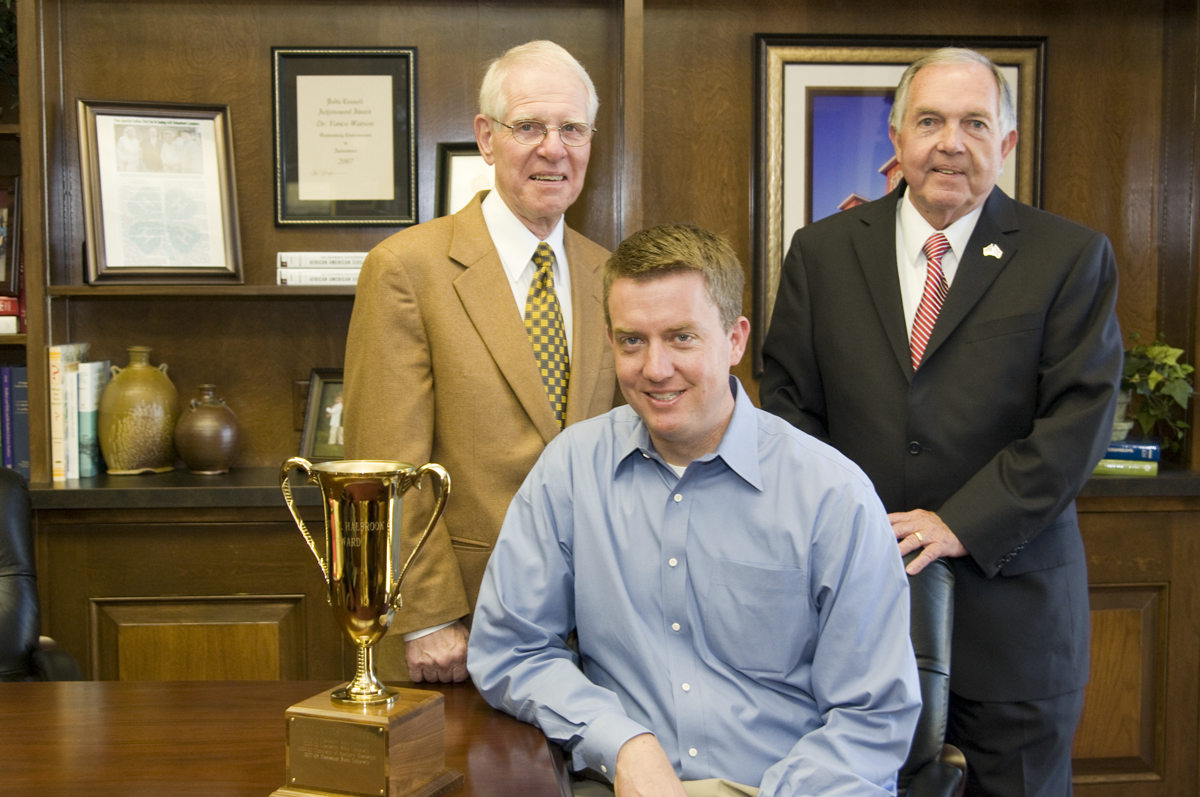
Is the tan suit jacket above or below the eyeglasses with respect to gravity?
below

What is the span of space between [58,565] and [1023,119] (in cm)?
293

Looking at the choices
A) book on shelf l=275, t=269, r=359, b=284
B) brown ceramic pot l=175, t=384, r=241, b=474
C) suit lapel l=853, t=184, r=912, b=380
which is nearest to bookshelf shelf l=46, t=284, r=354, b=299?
book on shelf l=275, t=269, r=359, b=284

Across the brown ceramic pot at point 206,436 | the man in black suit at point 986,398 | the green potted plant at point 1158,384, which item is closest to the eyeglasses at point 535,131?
the man in black suit at point 986,398

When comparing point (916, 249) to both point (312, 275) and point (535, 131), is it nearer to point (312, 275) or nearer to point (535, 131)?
point (535, 131)

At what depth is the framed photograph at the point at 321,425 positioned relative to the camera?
290 centimetres

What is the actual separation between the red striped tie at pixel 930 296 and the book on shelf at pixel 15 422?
7.64 ft

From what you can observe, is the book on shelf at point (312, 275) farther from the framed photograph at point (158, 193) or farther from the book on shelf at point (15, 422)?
the book on shelf at point (15, 422)

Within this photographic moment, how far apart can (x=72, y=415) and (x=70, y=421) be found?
2 centimetres

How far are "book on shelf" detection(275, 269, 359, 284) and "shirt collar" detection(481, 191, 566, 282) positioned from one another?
1.01m

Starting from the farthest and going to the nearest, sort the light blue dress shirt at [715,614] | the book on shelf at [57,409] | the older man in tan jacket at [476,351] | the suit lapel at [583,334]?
the book on shelf at [57,409] → the suit lapel at [583,334] → the older man in tan jacket at [476,351] → the light blue dress shirt at [715,614]

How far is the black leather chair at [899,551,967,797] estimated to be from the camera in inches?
58.7

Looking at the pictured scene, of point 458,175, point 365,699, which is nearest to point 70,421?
point 458,175

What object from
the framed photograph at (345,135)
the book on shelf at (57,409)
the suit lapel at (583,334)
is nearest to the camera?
the suit lapel at (583,334)

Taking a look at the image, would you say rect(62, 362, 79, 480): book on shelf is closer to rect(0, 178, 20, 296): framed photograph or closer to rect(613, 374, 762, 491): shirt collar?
rect(0, 178, 20, 296): framed photograph
